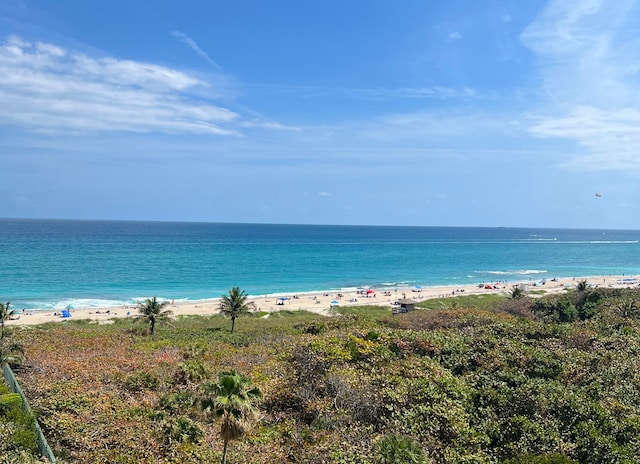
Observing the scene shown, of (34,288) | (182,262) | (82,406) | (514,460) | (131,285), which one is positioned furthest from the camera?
(182,262)

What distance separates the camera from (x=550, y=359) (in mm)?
19391

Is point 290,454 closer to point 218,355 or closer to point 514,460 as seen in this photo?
point 514,460

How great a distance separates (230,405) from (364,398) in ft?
19.0

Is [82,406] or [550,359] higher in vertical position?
[550,359]

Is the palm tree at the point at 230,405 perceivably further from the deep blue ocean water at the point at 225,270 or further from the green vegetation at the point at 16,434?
the deep blue ocean water at the point at 225,270

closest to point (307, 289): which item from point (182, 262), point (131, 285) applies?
point (131, 285)

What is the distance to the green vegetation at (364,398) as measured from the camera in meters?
13.2

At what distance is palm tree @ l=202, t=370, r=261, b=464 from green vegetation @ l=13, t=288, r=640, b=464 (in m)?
0.05

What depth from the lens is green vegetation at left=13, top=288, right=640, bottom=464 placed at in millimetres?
13164

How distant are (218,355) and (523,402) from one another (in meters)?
15.1

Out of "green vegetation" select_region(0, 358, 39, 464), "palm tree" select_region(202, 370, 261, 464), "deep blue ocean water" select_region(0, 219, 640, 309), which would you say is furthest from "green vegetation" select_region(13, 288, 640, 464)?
"deep blue ocean water" select_region(0, 219, 640, 309)

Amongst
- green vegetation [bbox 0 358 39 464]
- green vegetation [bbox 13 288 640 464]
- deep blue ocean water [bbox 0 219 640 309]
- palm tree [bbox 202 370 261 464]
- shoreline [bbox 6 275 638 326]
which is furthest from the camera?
deep blue ocean water [bbox 0 219 640 309]

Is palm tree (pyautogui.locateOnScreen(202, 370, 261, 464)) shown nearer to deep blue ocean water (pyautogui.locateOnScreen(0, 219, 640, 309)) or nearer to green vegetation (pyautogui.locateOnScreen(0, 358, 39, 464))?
green vegetation (pyautogui.locateOnScreen(0, 358, 39, 464))

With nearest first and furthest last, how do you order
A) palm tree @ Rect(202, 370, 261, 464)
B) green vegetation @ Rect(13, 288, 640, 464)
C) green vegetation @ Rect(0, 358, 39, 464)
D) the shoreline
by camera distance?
palm tree @ Rect(202, 370, 261, 464) → green vegetation @ Rect(0, 358, 39, 464) → green vegetation @ Rect(13, 288, 640, 464) → the shoreline
